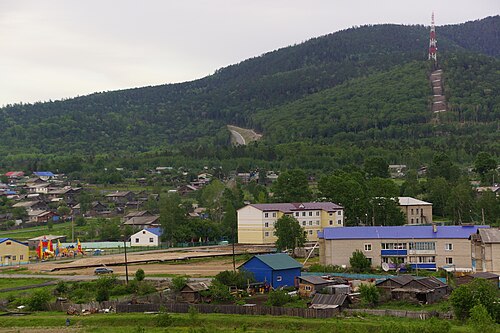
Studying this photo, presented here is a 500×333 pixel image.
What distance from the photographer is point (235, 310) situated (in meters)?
35.0

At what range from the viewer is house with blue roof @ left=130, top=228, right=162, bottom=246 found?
241ft

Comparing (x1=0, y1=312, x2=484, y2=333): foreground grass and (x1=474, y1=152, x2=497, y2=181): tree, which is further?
(x1=474, y1=152, x2=497, y2=181): tree

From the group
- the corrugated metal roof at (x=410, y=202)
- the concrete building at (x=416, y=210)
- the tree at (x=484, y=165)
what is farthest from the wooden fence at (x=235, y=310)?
the tree at (x=484, y=165)

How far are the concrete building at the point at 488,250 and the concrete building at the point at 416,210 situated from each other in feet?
80.8

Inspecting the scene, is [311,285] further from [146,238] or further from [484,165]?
[484,165]

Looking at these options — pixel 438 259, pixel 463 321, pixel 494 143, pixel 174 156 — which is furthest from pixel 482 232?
pixel 174 156

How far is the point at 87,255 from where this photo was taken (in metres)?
66.2

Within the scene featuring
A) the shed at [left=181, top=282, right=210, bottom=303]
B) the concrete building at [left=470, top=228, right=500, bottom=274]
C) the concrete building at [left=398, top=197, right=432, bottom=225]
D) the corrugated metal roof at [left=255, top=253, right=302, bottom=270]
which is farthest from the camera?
the concrete building at [left=398, top=197, right=432, bottom=225]

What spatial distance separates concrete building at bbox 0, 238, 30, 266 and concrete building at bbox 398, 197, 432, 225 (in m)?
35.5

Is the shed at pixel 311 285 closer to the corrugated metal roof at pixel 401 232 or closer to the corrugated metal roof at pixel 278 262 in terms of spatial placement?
the corrugated metal roof at pixel 278 262

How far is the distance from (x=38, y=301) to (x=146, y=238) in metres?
35.1

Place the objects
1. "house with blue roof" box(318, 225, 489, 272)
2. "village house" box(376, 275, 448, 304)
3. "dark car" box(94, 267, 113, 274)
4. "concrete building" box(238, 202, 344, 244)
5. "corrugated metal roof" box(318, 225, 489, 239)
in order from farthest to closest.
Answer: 1. "concrete building" box(238, 202, 344, 244)
2. "dark car" box(94, 267, 113, 274)
3. "corrugated metal roof" box(318, 225, 489, 239)
4. "house with blue roof" box(318, 225, 489, 272)
5. "village house" box(376, 275, 448, 304)

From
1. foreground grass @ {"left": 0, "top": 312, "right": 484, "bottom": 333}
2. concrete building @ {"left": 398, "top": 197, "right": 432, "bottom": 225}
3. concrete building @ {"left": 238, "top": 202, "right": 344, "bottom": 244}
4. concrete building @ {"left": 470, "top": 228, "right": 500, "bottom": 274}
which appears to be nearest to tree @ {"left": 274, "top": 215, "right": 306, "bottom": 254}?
concrete building @ {"left": 238, "top": 202, "right": 344, "bottom": 244}

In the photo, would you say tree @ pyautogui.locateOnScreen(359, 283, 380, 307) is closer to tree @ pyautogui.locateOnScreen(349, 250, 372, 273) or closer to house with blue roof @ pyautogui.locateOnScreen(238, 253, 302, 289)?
house with blue roof @ pyautogui.locateOnScreen(238, 253, 302, 289)
